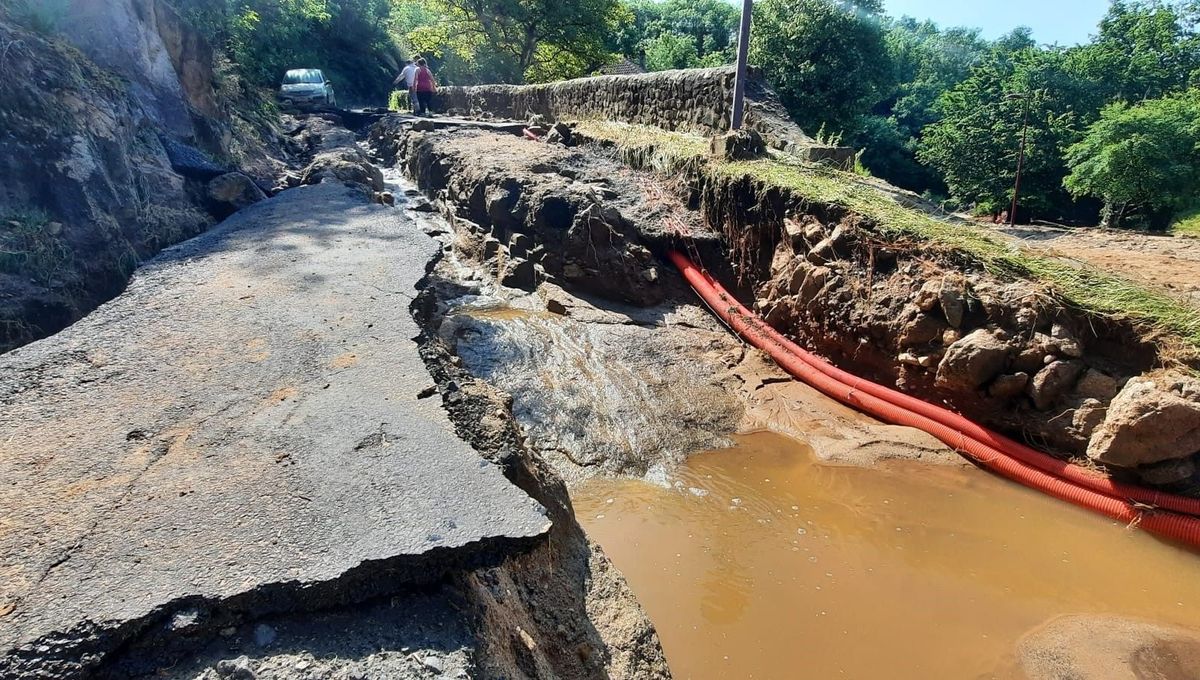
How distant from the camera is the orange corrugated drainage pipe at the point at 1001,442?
403cm

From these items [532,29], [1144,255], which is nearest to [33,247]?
[1144,255]

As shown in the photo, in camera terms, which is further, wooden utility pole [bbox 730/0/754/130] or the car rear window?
the car rear window

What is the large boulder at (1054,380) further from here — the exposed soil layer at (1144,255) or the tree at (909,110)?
the tree at (909,110)

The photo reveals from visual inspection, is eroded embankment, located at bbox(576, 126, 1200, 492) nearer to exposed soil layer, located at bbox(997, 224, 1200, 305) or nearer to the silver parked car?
exposed soil layer, located at bbox(997, 224, 1200, 305)

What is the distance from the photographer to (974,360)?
4777mm

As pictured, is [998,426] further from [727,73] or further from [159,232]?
[159,232]

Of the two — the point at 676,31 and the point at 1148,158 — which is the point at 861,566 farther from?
the point at 676,31

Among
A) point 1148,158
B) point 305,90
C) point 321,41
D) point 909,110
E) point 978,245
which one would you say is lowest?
point 978,245

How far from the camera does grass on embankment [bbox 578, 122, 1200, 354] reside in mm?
4453

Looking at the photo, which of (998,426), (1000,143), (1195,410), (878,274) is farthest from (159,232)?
(1000,143)

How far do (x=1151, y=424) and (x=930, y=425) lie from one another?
1.39m

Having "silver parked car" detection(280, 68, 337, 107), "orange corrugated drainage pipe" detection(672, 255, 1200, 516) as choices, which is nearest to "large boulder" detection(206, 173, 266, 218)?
"orange corrugated drainage pipe" detection(672, 255, 1200, 516)

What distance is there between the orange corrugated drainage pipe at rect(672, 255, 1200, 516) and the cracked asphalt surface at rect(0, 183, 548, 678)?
404 centimetres

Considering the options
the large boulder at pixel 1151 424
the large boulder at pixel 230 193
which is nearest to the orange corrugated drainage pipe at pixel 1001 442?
the large boulder at pixel 1151 424
